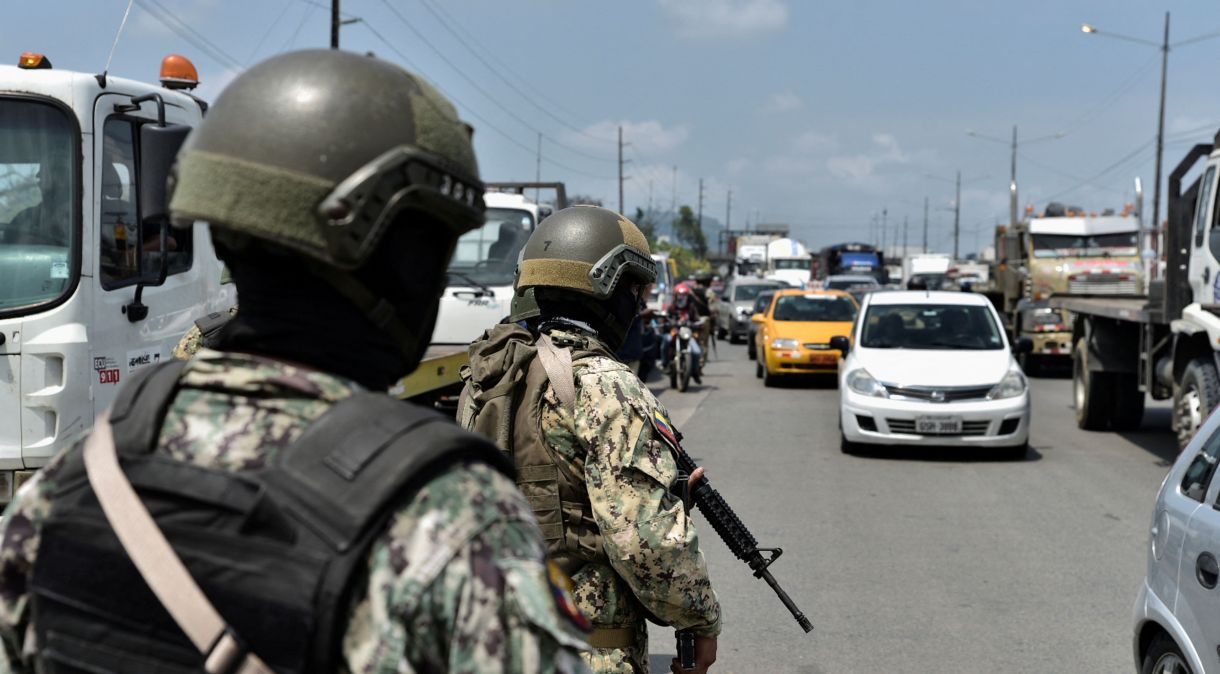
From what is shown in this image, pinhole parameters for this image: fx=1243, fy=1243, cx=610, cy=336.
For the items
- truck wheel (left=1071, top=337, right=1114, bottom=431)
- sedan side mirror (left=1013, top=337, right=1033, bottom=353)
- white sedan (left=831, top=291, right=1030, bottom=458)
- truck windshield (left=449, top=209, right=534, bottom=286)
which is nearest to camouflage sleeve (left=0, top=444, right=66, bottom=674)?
white sedan (left=831, top=291, right=1030, bottom=458)

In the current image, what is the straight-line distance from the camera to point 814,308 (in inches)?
827

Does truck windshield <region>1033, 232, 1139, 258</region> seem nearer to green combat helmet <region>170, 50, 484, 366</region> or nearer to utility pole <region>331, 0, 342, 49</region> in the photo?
utility pole <region>331, 0, 342, 49</region>

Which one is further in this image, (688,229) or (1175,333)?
(688,229)

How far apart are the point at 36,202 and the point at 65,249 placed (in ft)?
0.84

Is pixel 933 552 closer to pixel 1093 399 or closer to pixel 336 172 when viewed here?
pixel 336 172

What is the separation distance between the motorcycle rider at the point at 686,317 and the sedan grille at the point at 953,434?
7.28 m

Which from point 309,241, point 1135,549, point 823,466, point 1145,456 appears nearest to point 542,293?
point 309,241

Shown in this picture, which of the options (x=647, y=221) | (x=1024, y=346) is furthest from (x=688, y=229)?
(x=1024, y=346)

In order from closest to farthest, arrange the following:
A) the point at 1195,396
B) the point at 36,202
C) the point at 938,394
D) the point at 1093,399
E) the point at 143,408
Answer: the point at 143,408, the point at 36,202, the point at 1195,396, the point at 938,394, the point at 1093,399

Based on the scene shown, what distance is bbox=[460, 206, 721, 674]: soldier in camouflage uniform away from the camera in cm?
268

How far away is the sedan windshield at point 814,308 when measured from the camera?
67.6 ft

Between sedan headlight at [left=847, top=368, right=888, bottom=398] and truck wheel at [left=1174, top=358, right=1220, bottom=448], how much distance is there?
100 inches

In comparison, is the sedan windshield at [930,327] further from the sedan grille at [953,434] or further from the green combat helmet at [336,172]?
the green combat helmet at [336,172]

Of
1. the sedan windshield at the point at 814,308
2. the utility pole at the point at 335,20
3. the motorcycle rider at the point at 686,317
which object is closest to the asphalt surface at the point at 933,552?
the motorcycle rider at the point at 686,317
